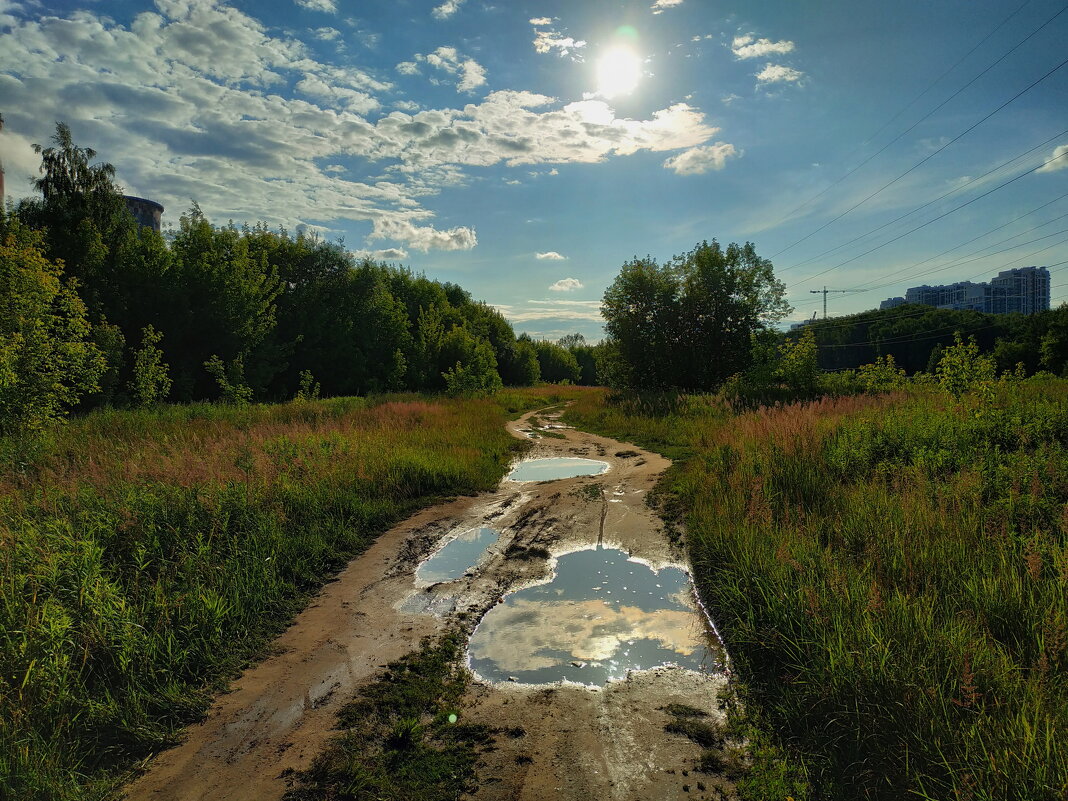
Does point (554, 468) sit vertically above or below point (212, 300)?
below

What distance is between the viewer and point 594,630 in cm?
437

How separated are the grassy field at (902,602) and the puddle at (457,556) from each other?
2.56 metres

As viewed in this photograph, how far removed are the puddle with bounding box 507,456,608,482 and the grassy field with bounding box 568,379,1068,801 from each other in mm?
2994

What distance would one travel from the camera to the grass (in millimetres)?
2689

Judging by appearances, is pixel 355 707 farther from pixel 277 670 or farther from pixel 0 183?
pixel 0 183

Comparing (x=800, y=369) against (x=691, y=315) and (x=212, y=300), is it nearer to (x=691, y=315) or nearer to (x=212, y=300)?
(x=691, y=315)

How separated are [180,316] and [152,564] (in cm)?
2413

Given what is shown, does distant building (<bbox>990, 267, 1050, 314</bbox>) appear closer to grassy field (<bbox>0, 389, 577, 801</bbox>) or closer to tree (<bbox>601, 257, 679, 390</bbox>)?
tree (<bbox>601, 257, 679, 390</bbox>)

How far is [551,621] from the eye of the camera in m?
4.54

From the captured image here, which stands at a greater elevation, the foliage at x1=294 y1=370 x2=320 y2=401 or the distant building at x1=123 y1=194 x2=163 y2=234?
the distant building at x1=123 y1=194 x2=163 y2=234

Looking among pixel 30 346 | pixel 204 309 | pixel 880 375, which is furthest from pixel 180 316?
pixel 880 375

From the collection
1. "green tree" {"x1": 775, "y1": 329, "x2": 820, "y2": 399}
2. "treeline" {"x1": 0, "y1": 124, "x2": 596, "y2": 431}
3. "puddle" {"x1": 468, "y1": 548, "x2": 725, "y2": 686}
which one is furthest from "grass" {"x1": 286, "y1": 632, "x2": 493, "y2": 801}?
"green tree" {"x1": 775, "y1": 329, "x2": 820, "y2": 399}

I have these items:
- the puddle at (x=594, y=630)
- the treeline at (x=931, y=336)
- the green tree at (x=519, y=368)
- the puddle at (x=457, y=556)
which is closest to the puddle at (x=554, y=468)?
the puddle at (x=457, y=556)

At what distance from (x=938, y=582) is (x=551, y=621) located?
311 centimetres
